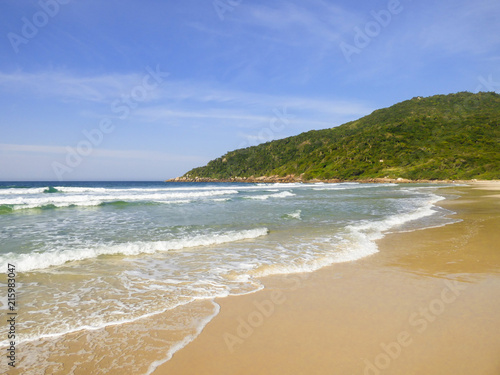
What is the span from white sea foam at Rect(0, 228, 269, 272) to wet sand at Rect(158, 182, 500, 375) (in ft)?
12.6

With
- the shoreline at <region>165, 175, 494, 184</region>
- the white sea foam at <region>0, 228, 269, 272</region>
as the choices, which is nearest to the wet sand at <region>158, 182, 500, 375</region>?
the white sea foam at <region>0, 228, 269, 272</region>

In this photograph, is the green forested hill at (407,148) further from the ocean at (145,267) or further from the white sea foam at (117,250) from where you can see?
the white sea foam at (117,250)

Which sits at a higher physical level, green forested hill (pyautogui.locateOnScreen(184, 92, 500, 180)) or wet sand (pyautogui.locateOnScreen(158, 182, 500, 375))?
green forested hill (pyautogui.locateOnScreen(184, 92, 500, 180))

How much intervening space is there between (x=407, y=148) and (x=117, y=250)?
103m

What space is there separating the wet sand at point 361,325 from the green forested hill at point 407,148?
79201 millimetres

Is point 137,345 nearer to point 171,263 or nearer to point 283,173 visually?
point 171,263

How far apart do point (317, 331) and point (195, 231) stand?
7876 millimetres

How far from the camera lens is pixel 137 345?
3.36 m

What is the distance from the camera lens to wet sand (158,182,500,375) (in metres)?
2.93

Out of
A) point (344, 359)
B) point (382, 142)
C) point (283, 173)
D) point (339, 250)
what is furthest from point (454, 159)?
point (344, 359)

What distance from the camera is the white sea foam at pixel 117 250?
21.7 ft

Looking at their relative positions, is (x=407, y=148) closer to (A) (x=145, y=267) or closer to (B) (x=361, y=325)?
(A) (x=145, y=267)

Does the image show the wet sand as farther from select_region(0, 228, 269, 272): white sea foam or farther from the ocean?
select_region(0, 228, 269, 272): white sea foam

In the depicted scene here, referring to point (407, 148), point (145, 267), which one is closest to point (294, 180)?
point (407, 148)
